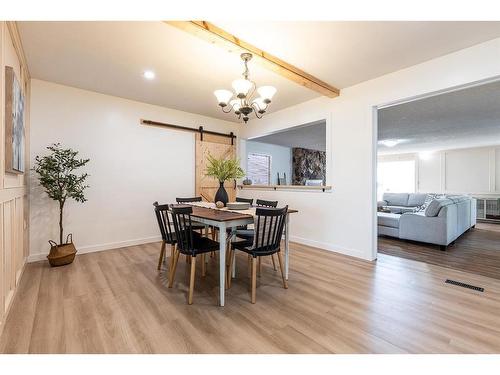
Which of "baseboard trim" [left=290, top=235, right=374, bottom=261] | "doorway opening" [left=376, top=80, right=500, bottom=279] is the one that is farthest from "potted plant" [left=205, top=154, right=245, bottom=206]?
"doorway opening" [left=376, top=80, right=500, bottom=279]

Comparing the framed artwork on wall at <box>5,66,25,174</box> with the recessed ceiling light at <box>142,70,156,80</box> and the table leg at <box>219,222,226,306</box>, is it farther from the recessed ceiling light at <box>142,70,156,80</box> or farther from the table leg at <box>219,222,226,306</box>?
the table leg at <box>219,222,226,306</box>

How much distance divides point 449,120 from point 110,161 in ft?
21.3

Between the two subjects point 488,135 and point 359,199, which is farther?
point 488,135

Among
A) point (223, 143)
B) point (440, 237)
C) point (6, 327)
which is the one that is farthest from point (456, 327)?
point (223, 143)

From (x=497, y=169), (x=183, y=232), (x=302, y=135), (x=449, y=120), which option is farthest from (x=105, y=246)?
(x=497, y=169)

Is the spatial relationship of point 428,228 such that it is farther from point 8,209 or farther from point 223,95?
point 8,209

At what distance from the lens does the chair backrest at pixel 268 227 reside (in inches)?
85.9

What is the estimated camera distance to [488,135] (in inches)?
243

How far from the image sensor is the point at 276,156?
8.14 meters

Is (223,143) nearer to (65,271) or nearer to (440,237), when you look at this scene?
(65,271)

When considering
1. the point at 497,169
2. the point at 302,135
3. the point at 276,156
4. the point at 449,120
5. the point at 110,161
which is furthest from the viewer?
the point at 276,156

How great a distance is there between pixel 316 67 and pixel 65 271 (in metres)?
3.92

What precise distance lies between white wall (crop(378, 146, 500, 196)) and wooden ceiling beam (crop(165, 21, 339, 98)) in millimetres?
Result: 7453
